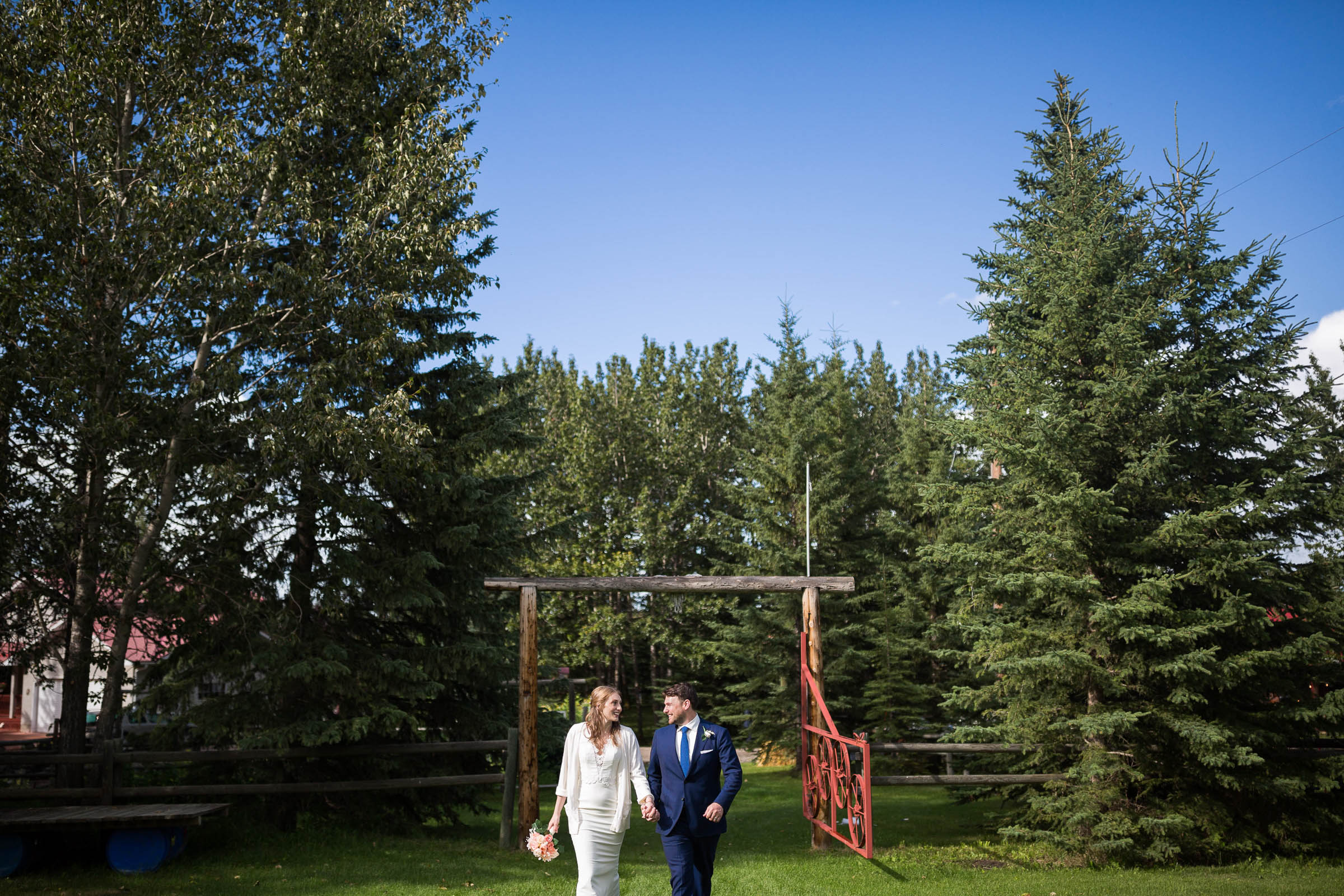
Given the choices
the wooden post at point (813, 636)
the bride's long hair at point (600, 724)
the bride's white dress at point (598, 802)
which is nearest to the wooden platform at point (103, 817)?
the bride's white dress at point (598, 802)

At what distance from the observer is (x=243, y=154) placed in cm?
1077


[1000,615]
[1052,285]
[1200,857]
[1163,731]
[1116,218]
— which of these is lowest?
[1200,857]

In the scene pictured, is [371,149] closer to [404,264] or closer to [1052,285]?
[404,264]

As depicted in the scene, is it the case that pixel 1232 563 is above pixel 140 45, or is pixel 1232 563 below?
below

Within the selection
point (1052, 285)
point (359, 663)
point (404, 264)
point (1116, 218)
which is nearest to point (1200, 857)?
point (1052, 285)

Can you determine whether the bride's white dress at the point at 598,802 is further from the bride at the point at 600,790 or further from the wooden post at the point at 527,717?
the wooden post at the point at 527,717

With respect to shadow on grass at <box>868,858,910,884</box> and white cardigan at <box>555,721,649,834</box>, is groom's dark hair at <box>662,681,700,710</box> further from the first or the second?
shadow on grass at <box>868,858,910,884</box>

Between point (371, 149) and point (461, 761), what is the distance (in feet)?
26.1

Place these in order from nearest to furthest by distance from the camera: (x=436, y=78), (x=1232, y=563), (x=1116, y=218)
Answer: (x=1232, y=563) < (x=1116, y=218) < (x=436, y=78)

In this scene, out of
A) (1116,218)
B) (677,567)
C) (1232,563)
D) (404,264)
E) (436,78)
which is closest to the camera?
(1232,563)

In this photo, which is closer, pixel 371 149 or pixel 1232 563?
pixel 1232 563

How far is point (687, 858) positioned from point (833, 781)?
415 cm

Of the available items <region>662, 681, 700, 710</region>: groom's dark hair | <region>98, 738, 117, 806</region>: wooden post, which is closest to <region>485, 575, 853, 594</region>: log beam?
<region>98, 738, 117, 806</region>: wooden post

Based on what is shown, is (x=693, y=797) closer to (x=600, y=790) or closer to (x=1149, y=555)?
(x=600, y=790)
